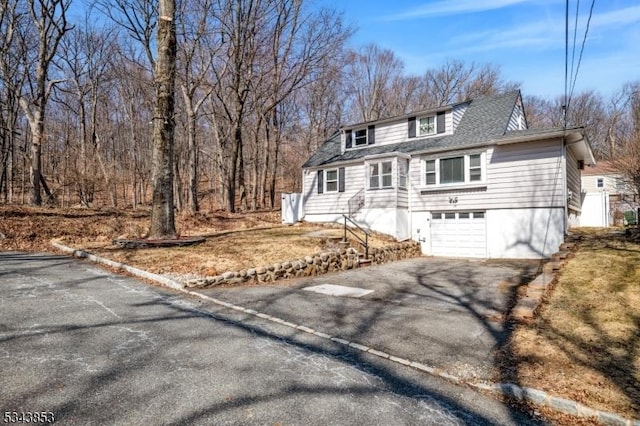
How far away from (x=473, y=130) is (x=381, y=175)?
172 inches

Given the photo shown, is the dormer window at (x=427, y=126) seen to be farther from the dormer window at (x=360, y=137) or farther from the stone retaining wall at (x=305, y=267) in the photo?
the stone retaining wall at (x=305, y=267)

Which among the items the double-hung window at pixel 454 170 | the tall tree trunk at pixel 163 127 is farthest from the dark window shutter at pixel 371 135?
the tall tree trunk at pixel 163 127

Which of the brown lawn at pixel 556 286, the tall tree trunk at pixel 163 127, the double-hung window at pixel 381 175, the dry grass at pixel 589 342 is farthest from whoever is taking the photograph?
the double-hung window at pixel 381 175

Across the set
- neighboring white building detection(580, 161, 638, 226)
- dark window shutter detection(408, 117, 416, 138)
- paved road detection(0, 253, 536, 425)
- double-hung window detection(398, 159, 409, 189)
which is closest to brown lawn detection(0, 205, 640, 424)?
paved road detection(0, 253, 536, 425)

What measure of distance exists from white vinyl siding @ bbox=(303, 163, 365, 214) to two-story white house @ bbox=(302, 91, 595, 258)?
5 centimetres

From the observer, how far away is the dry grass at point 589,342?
10.4 ft

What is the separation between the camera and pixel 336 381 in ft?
10.9

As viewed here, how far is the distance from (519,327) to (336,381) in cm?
315

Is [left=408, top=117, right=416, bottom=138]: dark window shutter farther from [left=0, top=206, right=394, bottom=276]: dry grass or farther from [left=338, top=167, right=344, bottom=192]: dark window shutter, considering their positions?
[left=0, top=206, right=394, bottom=276]: dry grass

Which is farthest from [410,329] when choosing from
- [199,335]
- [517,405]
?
[199,335]

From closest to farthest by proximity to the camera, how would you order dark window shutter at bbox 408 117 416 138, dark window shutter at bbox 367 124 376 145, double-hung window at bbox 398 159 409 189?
1. double-hung window at bbox 398 159 409 189
2. dark window shutter at bbox 408 117 416 138
3. dark window shutter at bbox 367 124 376 145

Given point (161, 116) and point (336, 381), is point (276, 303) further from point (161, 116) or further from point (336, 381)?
point (161, 116)

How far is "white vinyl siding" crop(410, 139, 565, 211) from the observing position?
504 inches

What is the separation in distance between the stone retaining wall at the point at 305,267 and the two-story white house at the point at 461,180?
10.2ft
